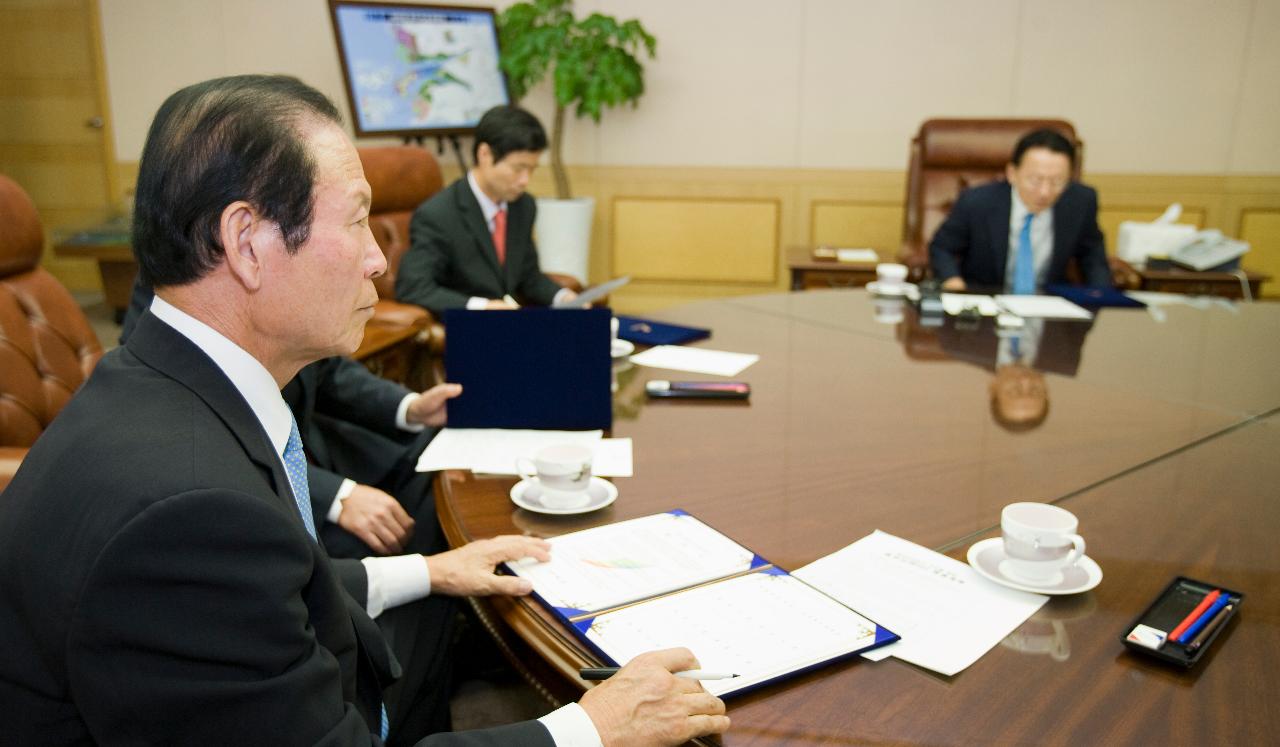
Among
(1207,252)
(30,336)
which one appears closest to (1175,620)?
(30,336)

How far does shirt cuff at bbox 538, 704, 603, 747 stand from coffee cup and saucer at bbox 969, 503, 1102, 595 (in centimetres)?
52

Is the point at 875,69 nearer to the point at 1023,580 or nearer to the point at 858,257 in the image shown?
the point at 858,257

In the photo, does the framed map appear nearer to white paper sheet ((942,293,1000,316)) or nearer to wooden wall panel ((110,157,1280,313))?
wooden wall panel ((110,157,1280,313))

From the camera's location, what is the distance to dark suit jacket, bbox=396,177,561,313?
10.0ft

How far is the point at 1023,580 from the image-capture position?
3.64 feet

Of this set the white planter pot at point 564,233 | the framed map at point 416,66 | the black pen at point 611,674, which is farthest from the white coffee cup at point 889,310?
the framed map at point 416,66

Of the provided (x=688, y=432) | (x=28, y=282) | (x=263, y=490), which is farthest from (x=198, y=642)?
(x=28, y=282)

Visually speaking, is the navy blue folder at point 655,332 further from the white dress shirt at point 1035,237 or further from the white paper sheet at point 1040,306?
the white dress shirt at point 1035,237

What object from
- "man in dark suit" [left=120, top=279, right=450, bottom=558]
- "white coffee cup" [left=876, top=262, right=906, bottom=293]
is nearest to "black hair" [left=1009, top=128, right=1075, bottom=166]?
"white coffee cup" [left=876, top=262, right=906, bottom=293]

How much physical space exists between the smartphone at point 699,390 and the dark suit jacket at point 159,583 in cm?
106

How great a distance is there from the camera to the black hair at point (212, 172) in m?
0.85

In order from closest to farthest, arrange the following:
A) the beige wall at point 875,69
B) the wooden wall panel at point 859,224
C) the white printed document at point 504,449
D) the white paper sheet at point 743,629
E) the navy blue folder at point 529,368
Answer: the white paper sheet at point 743,629 → the white printed document at point 504,449 → the navy blue folder at point 529,368 → the beige wall at point 875,69 → the wooden wall panel at point 859,224

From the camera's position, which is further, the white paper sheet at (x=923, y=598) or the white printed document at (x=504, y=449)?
the white printed document at (x=504, y=449)

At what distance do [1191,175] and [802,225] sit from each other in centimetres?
211
